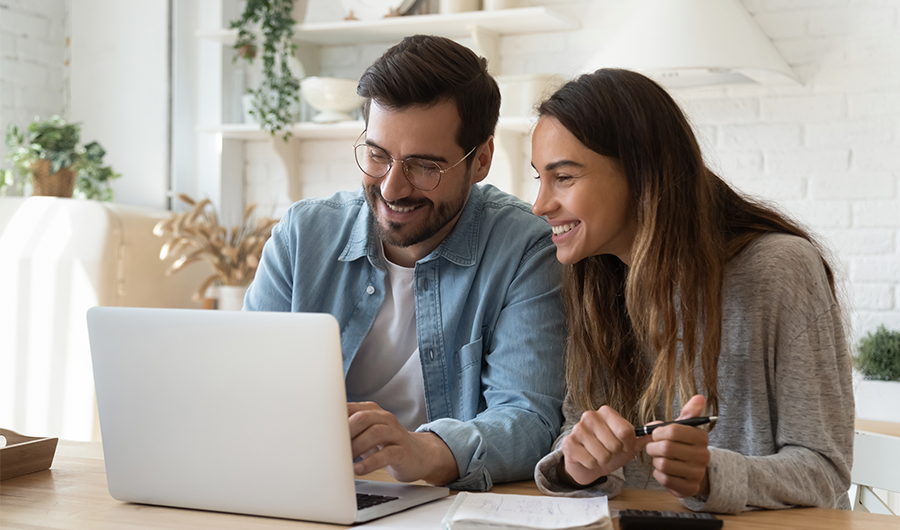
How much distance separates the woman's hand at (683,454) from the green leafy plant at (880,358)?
1462 millimetres

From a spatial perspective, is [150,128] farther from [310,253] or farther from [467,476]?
[467,476]

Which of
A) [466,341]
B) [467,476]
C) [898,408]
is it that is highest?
[466,341]

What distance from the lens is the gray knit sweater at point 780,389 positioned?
99cm

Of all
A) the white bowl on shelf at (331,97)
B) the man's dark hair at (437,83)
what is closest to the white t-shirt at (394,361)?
the man's dark hair at (437,83)

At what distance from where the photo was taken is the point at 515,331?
130cm

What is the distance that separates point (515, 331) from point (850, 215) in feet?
4.96

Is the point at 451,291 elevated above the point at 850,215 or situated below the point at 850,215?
below

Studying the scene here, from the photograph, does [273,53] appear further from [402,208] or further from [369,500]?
[369,500]

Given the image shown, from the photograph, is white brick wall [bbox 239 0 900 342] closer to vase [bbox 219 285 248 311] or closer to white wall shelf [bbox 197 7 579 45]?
white wall shelf [bbox 197 7 579 45]

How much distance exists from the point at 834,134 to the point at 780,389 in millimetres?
1570

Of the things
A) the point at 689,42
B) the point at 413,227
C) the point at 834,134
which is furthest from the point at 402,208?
the point at 834,134

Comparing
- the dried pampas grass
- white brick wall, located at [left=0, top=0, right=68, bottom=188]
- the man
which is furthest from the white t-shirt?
white brick wall, located at [left=0, top=0, right=68, bottom=188]

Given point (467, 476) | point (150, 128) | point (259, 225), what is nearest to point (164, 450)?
point (467, 476)

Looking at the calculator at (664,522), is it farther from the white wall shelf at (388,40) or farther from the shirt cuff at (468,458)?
the white wall shelf at (388,40)
